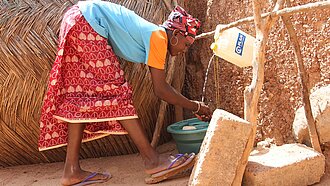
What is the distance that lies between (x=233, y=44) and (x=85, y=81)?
2.87ft

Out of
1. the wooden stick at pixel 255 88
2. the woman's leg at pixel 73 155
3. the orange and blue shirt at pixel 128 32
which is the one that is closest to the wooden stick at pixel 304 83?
the wooden stick at pixel 255 88

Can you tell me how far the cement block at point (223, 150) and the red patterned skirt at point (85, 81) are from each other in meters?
0.65

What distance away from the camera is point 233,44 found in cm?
278

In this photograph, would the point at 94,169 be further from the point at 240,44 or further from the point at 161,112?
the point at 240,44

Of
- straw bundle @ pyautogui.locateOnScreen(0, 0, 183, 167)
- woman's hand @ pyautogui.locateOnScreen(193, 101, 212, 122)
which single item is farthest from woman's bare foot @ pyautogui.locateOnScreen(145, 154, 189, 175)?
straw bundle @ pyautogui.locateOnScreen(0, 0, 183, 167)

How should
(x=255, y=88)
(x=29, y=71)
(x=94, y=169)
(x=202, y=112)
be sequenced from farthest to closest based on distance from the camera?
(x=94, y=169) < (x=29, y=71) < (x=202, y=112) < (x=255, y=88)

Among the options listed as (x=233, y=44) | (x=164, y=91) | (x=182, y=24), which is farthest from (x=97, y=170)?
(x=233, y=44)

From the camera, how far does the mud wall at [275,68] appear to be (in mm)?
2650

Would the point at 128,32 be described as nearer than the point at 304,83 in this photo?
No

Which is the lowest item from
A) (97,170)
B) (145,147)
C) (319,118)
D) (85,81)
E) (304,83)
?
(97,170)

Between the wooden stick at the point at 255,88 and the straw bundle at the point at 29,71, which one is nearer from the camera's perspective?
the wooden stick at the point at 255,88

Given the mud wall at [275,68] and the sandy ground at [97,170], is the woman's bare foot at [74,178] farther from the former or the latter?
the mud wall at [275,68]

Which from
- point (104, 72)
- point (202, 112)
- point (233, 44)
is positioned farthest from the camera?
point (202, 112)

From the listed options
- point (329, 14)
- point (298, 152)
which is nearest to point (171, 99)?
point (298, 152)
